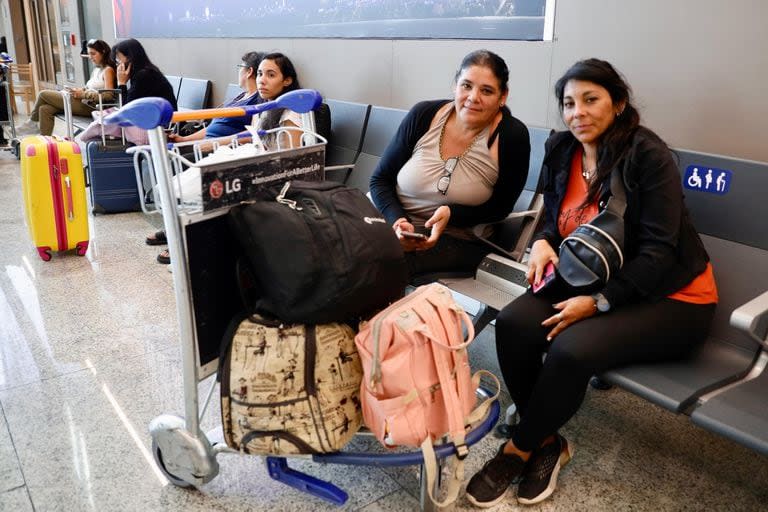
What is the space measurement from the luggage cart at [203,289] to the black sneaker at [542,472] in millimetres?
262

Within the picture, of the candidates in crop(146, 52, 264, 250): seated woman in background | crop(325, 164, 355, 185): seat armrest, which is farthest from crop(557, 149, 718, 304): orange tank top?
crop(146, 52, 264, 250): seated woman in background

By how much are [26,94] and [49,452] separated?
10.1m

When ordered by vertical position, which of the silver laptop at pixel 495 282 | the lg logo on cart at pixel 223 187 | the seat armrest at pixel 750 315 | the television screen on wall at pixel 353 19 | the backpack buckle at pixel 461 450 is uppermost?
the television screen on wall at pixel 353 19

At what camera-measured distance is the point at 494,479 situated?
→ 1.86 meters

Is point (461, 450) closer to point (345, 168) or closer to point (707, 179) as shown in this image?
point (707, 179)


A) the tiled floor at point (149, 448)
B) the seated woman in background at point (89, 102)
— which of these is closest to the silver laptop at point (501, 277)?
the tiled floor at point (149, 448)

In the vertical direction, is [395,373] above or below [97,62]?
below

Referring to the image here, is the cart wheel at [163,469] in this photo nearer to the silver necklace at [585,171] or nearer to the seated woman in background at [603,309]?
the seated woman in background at [603,309]

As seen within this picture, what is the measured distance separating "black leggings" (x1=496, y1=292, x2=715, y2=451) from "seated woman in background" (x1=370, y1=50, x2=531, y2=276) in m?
0.56

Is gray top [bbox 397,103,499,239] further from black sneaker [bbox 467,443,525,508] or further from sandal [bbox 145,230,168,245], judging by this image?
sandal [bbox 145,230,168,245]

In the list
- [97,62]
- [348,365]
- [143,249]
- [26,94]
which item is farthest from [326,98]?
[26,94]

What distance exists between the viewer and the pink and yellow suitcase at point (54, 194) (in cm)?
361

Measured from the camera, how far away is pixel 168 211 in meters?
1.56

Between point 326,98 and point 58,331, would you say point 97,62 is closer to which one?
point 326,98
